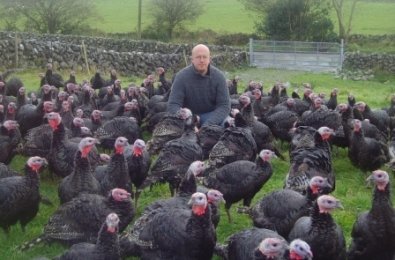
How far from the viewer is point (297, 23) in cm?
3419

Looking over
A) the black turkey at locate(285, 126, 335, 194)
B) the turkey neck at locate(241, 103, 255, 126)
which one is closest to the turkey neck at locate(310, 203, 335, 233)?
the black turkey at locate(285, 126, 335, 194)

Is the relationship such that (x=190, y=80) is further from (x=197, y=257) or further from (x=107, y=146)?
(x=197, y=257)

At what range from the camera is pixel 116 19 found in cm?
4491

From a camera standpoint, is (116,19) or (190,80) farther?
(116,19)

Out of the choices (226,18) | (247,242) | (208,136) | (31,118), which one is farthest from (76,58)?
(226,18)

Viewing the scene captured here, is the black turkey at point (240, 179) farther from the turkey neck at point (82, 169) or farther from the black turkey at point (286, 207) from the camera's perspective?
the turkey neck at point (82, 169)

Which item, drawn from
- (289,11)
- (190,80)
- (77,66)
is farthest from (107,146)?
(289,11)

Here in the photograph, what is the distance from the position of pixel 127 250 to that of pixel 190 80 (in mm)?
4297

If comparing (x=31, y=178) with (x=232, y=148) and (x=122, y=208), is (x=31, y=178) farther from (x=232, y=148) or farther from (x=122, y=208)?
(x=232, y=148)

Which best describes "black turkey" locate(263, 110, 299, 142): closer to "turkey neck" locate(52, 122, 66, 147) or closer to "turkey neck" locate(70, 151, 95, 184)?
"turkey neck" locate(52, 122, 66, 147)

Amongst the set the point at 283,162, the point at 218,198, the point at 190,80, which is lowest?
the point at 283,162

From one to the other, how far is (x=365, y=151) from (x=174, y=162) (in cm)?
343

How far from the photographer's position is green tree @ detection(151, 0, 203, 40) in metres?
37.7

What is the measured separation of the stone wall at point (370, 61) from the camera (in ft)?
90.2
